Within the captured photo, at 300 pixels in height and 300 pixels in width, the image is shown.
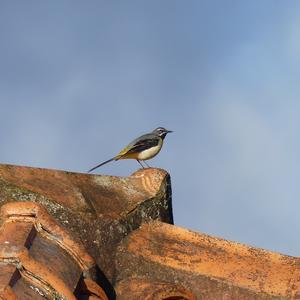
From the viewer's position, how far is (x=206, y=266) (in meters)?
8.21

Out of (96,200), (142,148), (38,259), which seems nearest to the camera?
(38,259)

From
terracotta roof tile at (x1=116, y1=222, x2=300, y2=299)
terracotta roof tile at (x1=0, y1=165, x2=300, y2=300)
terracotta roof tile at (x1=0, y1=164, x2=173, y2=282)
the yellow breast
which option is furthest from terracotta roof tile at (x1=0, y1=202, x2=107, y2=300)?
the yellow breast

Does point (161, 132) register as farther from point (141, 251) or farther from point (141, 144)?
point (141, 251)

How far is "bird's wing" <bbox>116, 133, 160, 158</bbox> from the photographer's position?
17281 mm

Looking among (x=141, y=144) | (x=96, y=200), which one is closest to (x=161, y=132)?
(x=141, y=144)

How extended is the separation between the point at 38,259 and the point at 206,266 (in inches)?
84.3

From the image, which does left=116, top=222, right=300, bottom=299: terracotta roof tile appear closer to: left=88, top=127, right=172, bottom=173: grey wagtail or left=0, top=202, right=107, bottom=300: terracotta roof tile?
left=0, top=202, right=107, bottom=300: terracotta roof tile

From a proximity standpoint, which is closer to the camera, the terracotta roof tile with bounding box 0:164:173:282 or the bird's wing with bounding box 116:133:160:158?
the terracotta roof tile with bounding box 0:164:173:282

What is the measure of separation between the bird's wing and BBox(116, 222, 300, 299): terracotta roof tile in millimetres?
8836

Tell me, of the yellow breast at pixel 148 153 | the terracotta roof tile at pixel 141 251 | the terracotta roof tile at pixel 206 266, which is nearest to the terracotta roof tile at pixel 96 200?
the terracotta roof tile at pixel 141 251

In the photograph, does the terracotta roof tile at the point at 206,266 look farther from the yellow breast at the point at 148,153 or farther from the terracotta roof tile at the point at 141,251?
the yellow breast at the point at 148,153

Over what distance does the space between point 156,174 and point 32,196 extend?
1.67 metres

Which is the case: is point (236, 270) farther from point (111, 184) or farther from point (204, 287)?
point (111, 184)

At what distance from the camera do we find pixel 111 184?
903cm
